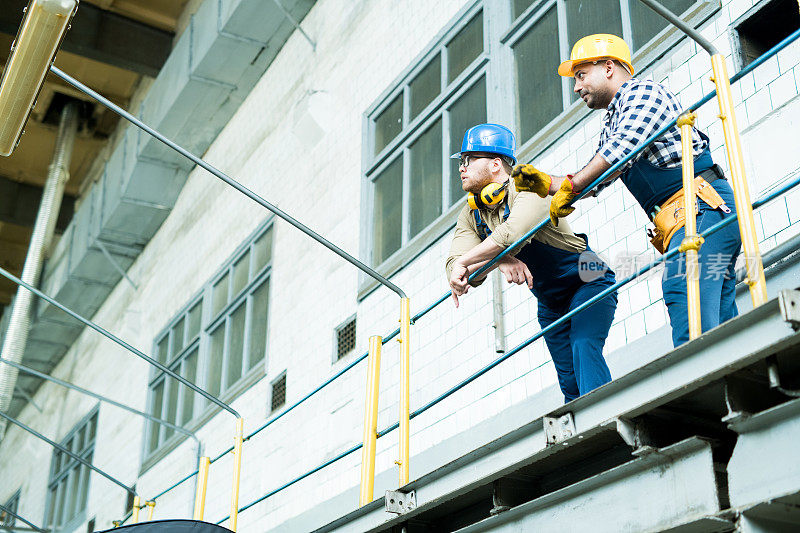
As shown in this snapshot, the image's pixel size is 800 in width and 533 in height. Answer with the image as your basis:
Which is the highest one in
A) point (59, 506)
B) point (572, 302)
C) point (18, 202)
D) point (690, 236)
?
point (18, 202)

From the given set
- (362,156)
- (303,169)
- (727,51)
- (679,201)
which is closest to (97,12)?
(303,169)

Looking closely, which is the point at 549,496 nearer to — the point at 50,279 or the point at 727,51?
the point at 727,51

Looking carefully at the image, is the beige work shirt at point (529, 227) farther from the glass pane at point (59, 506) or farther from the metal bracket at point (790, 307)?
the glass pane at point (59, 506)

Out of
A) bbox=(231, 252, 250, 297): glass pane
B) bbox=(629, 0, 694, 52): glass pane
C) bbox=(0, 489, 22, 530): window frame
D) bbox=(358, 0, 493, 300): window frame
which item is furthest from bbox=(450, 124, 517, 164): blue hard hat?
bbox=(0, 489, 22, 530): window frame

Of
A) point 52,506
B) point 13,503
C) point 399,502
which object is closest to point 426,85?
point 399,502

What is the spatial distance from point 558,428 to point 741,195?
3.56 ft

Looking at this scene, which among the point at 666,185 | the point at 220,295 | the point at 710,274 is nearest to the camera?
the point at 710,274

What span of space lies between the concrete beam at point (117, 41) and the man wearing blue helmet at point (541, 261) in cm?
1184

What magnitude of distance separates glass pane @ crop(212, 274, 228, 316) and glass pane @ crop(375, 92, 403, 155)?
3.51 meters

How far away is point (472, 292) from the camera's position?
758 cm

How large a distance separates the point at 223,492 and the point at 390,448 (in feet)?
10.8

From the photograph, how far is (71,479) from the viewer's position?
16.3 meters

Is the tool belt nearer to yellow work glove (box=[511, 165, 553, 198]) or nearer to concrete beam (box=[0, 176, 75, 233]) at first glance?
yellow work glove (box=[511, 165, 553, 198])

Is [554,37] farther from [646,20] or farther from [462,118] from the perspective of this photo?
[462,118]
